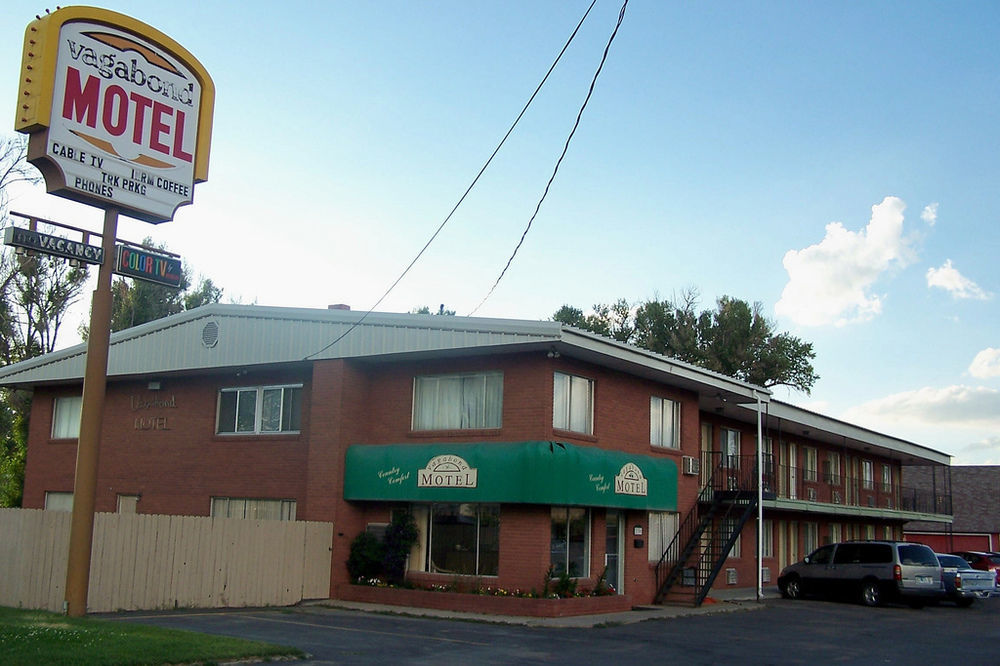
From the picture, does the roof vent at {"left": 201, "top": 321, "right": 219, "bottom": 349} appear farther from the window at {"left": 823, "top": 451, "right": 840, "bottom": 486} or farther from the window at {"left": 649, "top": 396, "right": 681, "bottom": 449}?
the window at {"left": 823, "top": 451, "right": 840, "bottom": 486}

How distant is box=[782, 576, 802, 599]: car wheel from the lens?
1172 inches

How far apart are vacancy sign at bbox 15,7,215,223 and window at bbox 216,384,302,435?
8936 millimetres

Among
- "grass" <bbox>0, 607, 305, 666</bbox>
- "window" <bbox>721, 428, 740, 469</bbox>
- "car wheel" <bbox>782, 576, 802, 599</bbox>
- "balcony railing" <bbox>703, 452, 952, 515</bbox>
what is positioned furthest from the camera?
"window" <bbox>721, 428, 740, 469</bbox>

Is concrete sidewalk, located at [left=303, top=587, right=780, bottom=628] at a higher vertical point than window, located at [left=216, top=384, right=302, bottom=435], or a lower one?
lower

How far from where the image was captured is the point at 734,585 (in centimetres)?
3269

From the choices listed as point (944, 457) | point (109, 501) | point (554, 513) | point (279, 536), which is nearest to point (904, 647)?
point (554, 513)

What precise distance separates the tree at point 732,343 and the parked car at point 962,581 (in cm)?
3328

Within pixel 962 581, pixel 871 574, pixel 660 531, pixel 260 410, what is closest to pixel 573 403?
pixel 660 531

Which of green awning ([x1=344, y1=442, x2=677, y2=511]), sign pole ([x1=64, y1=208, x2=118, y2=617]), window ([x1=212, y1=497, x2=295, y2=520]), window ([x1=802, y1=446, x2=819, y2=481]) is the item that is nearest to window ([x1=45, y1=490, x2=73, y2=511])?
window ([x1=212, y1=497, x2=295, y2=520])

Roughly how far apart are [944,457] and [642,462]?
2622cm

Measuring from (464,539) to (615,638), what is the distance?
576 centimetres

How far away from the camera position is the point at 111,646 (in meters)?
12.7

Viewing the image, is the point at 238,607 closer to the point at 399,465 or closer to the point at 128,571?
the point at 128,571

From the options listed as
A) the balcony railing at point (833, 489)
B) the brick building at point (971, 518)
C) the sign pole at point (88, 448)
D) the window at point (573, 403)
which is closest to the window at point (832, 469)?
the balcony railing at point (833, 489)
